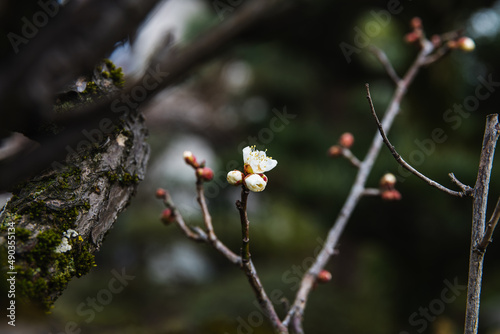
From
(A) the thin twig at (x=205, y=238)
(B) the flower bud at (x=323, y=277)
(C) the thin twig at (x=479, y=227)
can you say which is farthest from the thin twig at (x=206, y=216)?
(C) the thin twig at (x=479, y=227)

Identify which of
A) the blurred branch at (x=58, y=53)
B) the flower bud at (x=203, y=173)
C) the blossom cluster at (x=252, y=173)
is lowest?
the flower bud at (x=203, y=173)

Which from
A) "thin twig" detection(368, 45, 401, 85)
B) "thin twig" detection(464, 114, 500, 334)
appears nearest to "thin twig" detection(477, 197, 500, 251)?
"thin twig" detection(464, 114, 500, 334)

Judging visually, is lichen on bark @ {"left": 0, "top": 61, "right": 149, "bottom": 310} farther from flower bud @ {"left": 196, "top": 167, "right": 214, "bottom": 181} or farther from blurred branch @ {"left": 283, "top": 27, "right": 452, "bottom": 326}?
blurred branch @ {"left": 283, "top": 27, "right": 452, "bottom": 326}

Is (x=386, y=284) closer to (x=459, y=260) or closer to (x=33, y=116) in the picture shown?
(x=459, y=260)

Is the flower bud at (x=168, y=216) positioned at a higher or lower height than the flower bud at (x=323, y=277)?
higher

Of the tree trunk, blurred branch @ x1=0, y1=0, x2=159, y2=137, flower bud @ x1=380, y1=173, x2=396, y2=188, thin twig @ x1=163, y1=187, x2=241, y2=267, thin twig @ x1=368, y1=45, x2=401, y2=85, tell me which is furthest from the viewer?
thin twig @ x1=368, y1=45, x2=401, y2=85

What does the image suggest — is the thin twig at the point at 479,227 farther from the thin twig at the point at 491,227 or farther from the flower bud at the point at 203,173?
the flower bud at the point at 203,173
